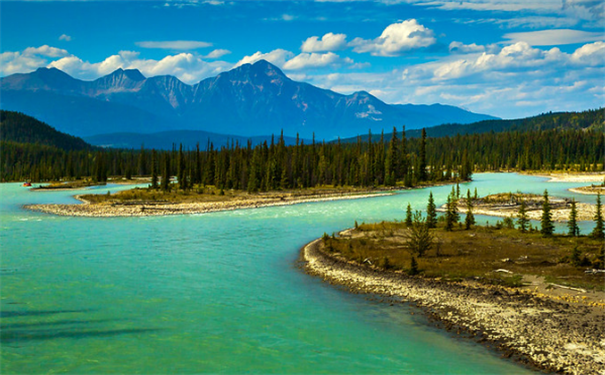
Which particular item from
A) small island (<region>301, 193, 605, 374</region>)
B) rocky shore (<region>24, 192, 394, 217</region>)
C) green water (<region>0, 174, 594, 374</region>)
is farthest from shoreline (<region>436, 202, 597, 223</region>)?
rocky shore (<region>24, 192, 394, 217</region>)

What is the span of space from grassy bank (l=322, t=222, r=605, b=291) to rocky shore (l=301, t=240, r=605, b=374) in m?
1.65

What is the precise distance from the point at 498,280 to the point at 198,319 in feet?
51.4

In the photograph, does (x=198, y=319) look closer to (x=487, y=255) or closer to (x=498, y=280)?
(x=498, y=280)

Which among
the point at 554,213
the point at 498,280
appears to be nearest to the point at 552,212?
the point at 554,213

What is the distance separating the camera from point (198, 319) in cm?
2289

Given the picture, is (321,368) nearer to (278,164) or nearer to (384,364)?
(384,364)

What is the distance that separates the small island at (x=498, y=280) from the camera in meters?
18.7

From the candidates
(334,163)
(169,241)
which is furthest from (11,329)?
(334,163)

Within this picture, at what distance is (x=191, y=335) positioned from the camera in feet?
68.6

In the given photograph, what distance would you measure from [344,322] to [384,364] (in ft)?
14.3

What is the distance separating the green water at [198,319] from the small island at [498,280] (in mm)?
1414

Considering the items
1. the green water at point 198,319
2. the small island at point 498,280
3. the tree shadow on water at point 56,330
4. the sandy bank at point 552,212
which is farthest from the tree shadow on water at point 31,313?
the sandy bank at point 552,212

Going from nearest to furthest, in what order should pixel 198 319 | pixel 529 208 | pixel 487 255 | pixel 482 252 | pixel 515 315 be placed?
pixel 515 315, pixel 198 319, pixel 487 255, pixel 482 252, pixel 529 208

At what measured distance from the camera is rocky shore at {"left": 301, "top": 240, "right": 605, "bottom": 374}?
17.5 m
